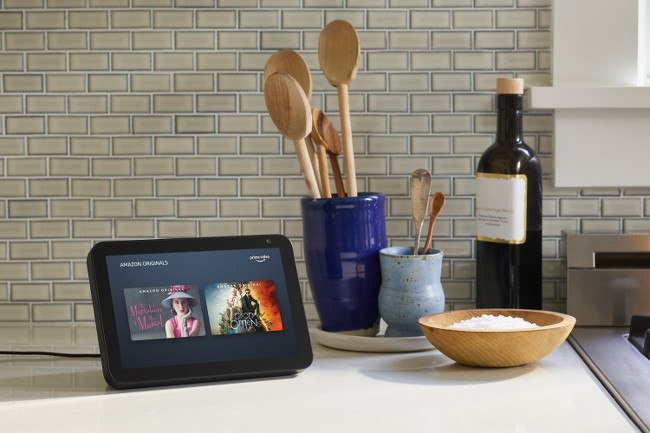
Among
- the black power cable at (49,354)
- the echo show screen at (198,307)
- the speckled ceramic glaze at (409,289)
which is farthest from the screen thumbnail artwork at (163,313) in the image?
the speckled ceramic glaze at (409,289)

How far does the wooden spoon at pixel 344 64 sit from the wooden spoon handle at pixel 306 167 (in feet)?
0.23

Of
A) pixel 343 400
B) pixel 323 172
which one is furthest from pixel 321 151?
pixel 343 400

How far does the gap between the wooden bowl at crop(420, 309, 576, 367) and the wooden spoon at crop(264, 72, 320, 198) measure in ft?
1.11

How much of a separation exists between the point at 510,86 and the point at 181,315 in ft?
2.21

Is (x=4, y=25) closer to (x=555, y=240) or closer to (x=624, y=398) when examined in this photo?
(x=555, y=240)

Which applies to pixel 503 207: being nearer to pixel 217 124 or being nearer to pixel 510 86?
pixel 510 86

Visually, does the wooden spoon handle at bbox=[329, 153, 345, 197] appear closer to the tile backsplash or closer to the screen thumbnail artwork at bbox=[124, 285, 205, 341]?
the tile backsplash

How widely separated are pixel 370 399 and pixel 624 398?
0.32 meters

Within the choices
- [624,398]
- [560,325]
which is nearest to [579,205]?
[560,325]

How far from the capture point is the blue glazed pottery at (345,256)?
4.68 feet

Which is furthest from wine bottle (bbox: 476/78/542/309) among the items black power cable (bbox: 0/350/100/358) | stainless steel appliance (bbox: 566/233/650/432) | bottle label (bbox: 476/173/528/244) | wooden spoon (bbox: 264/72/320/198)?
black power cable (bbox: 0/350/100/358)

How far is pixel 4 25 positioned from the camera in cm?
169

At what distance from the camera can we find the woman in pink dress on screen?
1.26m

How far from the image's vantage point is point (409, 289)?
1.40 metres
